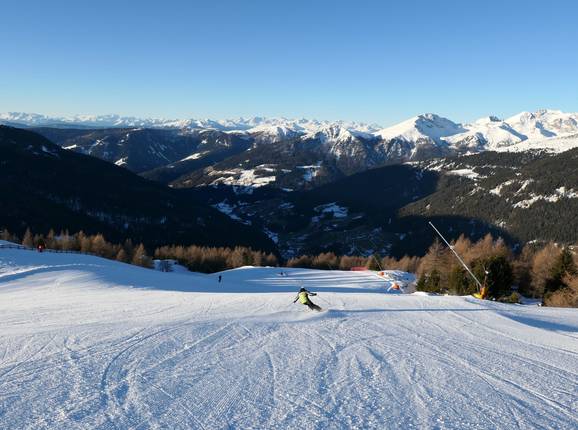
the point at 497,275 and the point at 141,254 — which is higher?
the point at 497,275

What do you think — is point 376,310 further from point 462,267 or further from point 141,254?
point 141,254

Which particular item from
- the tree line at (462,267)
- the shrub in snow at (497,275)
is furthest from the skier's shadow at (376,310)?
the shrub in snow at (497,275)

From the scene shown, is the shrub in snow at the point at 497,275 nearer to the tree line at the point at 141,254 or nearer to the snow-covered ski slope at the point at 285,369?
the snow-covered ski slope at the point at 285,369

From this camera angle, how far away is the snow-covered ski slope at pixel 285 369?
765 cm

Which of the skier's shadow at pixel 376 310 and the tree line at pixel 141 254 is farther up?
the skier's shadow at pixel 376 310

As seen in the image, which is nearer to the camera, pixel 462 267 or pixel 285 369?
pixel 285 369

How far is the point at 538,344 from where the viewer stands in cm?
1402

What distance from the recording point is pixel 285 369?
10336 millimetres

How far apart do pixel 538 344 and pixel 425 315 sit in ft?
17.6

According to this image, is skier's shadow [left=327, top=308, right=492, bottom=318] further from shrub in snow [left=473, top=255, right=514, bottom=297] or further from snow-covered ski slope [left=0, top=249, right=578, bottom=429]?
shrub in snow [left=473, top=255, right=514, bottom=297]

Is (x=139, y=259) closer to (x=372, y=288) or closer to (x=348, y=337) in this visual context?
(x=372, y=288)

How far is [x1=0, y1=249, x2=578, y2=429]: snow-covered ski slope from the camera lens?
7652 millimetres

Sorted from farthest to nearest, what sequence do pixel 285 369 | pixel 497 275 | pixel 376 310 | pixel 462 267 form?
1. pixel 462 267
2. pixel 497 275
3. pixel 376 310
4. pixel 285 369

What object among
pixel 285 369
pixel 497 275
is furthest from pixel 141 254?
pixel 285 369
